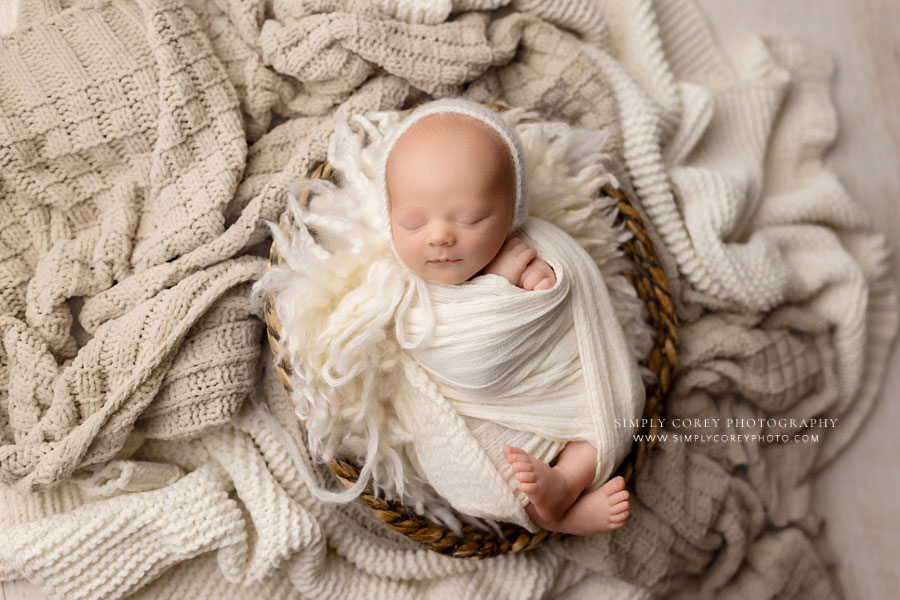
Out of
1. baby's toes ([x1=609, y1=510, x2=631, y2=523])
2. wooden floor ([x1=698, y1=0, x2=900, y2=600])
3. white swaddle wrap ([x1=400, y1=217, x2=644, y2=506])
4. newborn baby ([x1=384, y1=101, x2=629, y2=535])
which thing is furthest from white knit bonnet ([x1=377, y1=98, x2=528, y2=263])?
wooden floor ([x1=698, y1=0, x2=900, y2=600])

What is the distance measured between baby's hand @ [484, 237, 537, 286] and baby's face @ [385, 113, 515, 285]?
4cm

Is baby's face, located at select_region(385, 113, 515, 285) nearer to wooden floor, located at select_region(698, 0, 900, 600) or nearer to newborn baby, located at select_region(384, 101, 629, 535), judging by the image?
newborn baby, located at select_region(384, 101, 629, 535)

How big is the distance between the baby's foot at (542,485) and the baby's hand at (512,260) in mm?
246

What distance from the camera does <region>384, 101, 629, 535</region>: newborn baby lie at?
3.13 feet

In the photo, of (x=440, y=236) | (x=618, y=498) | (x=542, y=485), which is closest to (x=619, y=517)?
(x=618, y=498)

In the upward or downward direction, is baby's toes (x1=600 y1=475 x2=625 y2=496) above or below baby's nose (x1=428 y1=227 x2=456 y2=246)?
below

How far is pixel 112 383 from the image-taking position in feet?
3.70

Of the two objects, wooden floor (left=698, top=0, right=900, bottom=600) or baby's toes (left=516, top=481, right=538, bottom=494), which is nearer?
baby's toes (left=516, top=481, right=538, bottom=494)

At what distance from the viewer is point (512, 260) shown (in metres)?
1.05

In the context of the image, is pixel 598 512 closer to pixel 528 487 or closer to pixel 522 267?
pixel 528 487

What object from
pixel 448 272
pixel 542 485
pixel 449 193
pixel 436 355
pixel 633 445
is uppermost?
pixel 449 193

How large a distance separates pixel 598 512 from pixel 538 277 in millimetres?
345

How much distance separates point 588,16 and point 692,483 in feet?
2.89

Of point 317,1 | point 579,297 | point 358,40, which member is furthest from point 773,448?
point 317,1
